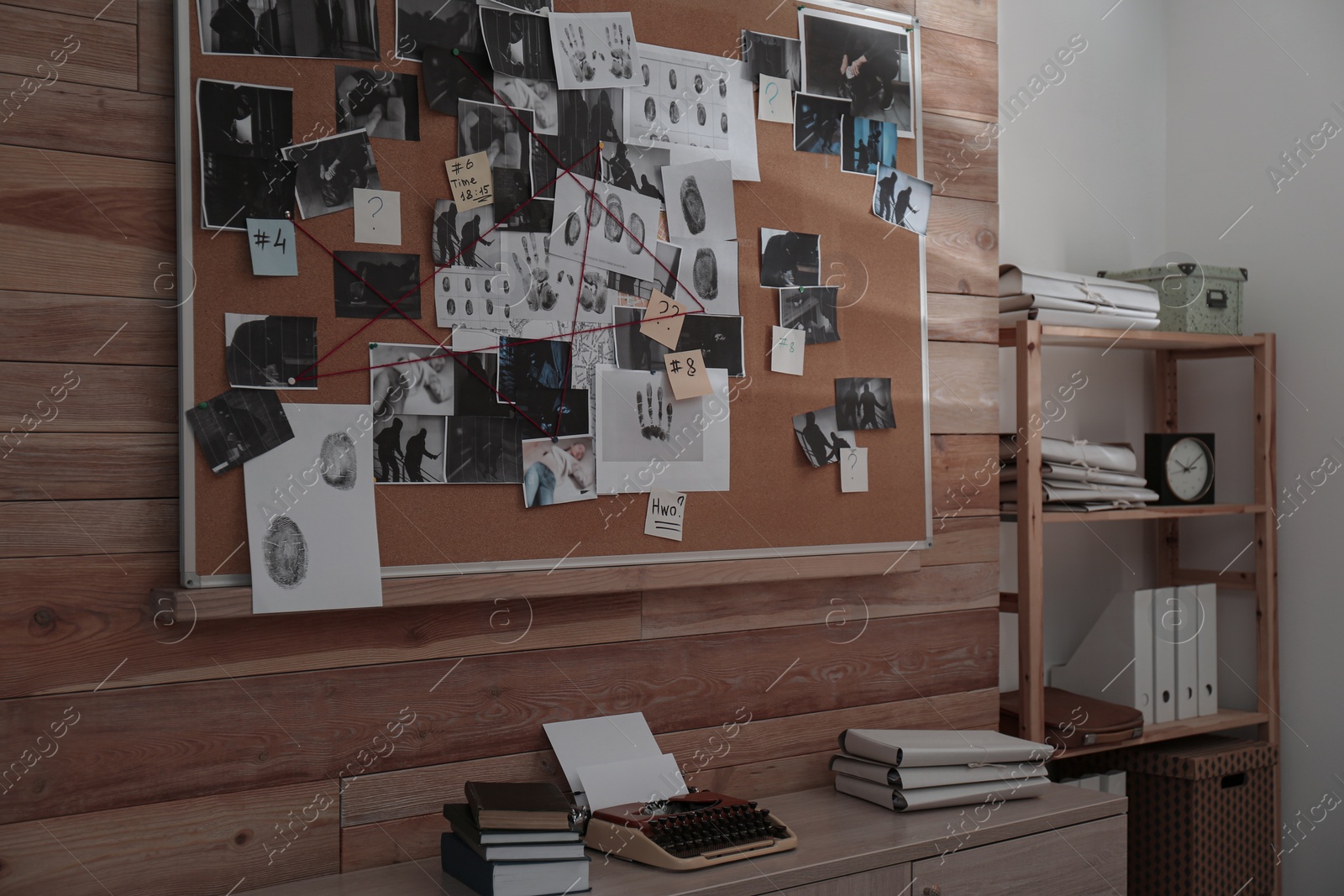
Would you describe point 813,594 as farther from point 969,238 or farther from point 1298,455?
point 1298,455

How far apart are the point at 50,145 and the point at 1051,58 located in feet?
7.80

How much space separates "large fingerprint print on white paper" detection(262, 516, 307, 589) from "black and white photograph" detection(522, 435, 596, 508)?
14.1 inches

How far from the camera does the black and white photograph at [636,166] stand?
1.78 meters

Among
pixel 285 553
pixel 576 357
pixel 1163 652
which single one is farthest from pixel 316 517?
pixel 1163 652

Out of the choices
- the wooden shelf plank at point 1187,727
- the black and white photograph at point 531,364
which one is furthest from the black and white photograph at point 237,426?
the wooden shelf plank at point 1187,727

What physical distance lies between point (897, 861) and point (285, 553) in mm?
1063

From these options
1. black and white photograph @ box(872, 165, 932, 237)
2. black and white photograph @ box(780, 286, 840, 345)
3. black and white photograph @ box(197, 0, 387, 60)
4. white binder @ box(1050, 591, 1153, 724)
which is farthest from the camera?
white binder @ box(1050, 591, 1153, 724)

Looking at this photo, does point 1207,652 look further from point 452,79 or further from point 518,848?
point 452,79

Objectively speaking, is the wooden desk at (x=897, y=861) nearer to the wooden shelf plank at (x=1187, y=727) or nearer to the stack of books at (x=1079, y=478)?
the wooden shelf plank at (x=1187, y=727)

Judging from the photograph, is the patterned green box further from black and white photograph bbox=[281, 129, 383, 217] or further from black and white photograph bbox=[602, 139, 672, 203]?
black and white photograph bbox=[281, 129, 383, 217]

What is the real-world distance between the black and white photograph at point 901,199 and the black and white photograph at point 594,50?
57 centimetres

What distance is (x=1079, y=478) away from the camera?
2.40 metres

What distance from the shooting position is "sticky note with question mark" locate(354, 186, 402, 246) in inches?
61.6

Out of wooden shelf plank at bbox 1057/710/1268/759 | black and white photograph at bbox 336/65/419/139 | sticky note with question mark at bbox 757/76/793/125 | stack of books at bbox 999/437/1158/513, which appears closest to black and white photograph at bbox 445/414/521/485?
black and white photograph at bbox 336/65/419/139
